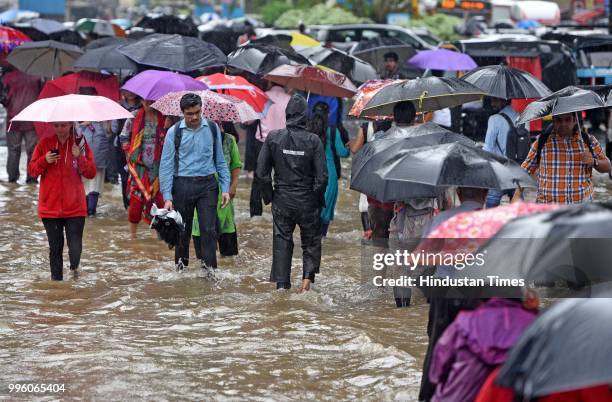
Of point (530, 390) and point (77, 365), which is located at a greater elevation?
point (530, 390)

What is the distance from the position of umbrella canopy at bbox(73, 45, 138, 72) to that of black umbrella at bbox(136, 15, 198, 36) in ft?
25.3

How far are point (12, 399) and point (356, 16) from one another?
3724 cm

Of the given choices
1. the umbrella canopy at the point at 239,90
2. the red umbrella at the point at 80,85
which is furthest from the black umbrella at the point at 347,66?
the umbrella canopy at the point at 239,90

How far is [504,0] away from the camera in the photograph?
50656 millimetres

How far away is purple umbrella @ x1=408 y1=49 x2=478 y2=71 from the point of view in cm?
1756

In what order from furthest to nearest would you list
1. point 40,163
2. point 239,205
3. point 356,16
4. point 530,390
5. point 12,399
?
point 356,16 → point 239,205 → point 40,163 → point 12,399 → point 530,390

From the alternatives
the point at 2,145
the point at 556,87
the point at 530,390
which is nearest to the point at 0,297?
the point at 530,390

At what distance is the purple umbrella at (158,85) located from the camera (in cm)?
1130

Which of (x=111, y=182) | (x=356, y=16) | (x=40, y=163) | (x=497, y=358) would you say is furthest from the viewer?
(x=356, y=16)

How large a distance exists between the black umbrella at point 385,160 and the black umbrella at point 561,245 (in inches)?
124

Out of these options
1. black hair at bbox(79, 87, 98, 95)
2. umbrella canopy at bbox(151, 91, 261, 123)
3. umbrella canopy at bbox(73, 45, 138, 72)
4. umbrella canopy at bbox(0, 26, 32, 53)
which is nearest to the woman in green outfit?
umbrella canopy at bbox(151, 91, 261, 123)

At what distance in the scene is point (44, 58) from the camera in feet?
52.0

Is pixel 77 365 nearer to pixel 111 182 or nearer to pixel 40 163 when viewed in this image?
pixel 40 163

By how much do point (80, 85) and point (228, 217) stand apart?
3.62 meters
